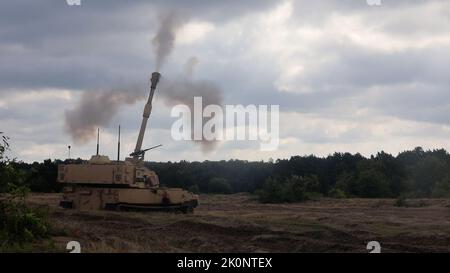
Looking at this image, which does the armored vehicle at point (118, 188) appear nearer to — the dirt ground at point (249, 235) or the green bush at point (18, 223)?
the dirt ground at point (249, 235)

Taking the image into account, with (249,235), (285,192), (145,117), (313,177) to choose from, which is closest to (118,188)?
(145,117)

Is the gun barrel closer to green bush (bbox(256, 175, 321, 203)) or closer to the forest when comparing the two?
the forest

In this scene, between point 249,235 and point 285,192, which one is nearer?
point 249,235

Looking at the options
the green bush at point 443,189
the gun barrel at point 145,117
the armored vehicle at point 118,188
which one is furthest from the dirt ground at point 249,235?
the green bush at point 443,189

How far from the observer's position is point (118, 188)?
35.5m

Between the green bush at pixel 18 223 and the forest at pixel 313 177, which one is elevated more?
the forest at pixel 313 177

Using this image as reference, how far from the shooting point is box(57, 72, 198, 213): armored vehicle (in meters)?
35.3

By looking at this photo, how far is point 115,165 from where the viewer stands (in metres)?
35.3

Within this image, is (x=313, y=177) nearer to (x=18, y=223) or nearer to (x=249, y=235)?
(x=249, y=235)

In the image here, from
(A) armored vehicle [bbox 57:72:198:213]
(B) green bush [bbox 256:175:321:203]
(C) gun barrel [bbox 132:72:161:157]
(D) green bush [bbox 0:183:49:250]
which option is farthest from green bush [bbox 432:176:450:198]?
(D) green bush [bbox 0:183:49:250]

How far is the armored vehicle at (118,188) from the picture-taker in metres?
35.3
